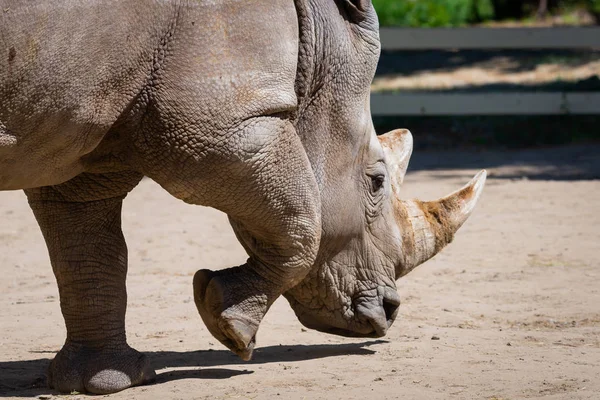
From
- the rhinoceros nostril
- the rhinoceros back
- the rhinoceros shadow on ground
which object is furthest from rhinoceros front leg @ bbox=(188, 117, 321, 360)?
the rhinoceros nostril

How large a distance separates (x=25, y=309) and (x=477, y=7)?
17958 mm

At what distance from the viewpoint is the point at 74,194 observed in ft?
17.0

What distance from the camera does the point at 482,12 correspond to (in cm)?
2378

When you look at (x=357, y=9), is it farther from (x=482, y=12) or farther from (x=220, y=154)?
(x=482, y=12)

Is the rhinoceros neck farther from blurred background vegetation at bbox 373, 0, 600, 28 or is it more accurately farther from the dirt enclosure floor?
blurred background vegetation at bbox 373, 0, 600, 28

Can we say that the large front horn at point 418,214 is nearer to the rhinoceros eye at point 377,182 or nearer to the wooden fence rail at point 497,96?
the rhinoceros eye at point 377,182

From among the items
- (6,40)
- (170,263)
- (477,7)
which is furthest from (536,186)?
(477,7)

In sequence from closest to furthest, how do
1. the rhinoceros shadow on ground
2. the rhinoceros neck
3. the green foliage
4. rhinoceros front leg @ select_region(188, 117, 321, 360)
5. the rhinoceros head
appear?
1. rhinoceros front leg @ select_region(188, 117, 321, 360)
2. the rhinoceros neck
3. the rhinoceros head
4. the rhinoceros shadow on ground
5. the green foliage

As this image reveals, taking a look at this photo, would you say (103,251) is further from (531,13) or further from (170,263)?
(531,13)

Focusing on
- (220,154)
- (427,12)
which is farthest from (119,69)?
(427,12)

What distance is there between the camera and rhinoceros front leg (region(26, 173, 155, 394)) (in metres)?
5.20

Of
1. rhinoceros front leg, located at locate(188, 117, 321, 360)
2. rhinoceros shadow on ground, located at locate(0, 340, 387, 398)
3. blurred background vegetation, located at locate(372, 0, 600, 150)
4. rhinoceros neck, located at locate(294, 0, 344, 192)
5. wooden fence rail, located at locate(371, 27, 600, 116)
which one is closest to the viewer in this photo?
rhinoceros front leg, located at locate(188, 117, 321, 360)

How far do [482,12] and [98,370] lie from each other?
64.6ft

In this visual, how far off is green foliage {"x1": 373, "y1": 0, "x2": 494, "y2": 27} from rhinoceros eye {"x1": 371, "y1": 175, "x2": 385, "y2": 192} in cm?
1563
